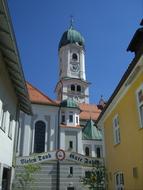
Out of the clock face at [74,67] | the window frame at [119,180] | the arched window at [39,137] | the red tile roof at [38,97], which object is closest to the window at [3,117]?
the window frame at [119,180]

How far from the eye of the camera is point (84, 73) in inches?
2579

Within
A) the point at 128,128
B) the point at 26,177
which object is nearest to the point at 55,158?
the point at 26,177

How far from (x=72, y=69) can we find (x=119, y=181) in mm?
54075

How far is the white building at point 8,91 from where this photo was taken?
717cm

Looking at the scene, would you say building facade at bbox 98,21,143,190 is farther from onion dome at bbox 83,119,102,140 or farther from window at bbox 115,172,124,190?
onion dome at bbox 83,119,102,140

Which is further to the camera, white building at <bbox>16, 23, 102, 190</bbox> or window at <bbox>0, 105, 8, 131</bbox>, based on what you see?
white building at <bbox>16, 23, 102, 190</bbox>

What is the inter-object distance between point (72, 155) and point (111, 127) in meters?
5.80

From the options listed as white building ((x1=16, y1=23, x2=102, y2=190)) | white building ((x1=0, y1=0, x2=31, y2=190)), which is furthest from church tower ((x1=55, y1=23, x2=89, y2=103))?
white building ((x1=0, y1=0, x2=31, y2=190))

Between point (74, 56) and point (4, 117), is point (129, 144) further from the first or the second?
point (74, 56)

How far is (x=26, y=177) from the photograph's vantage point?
16.5 metres

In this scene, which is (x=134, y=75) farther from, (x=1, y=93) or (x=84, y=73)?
(x=84, y=73)

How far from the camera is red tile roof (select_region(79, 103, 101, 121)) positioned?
4565cm

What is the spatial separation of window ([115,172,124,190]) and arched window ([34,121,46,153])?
18.7 metres

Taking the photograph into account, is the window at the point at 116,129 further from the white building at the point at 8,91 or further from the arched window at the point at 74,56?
the arched window at the point at 74,56
